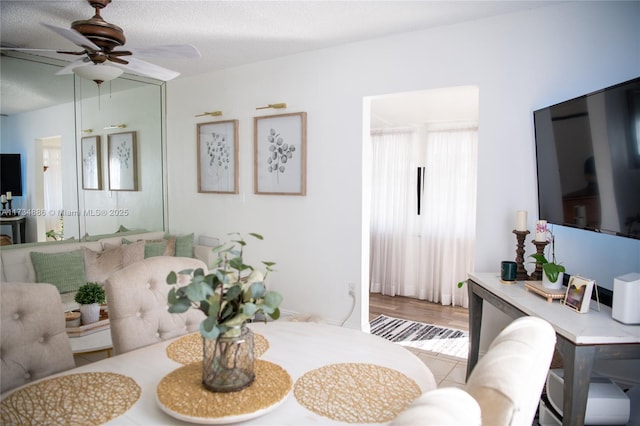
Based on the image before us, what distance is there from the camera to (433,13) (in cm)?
285

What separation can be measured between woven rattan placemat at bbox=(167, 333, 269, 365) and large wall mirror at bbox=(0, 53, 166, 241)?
116 inches

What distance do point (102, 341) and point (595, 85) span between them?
3.40 meters

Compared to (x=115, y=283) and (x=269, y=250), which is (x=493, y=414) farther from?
(x=269, y=250)

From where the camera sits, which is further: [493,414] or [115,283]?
Result: [115,283]

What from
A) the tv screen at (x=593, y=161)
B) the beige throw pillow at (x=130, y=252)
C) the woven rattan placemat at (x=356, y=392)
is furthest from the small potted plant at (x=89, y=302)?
the tv screen at (x=593, y=161)

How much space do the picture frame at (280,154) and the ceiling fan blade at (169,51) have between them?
1401 millimetres

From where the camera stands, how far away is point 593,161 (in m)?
2.13

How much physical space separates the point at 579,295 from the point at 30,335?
2.27 meters

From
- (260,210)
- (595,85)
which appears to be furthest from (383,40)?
(260,210)

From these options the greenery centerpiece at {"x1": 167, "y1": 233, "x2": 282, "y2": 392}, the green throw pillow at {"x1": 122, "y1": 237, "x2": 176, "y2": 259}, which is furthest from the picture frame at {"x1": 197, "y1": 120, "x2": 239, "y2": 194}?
the greenery centerpiece at {"x1": 167, "y1": 233, "x2": 282, "y2": 392}

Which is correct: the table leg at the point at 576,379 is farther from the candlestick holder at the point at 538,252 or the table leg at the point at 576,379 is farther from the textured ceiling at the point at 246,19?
the textured ceiling at the point at 246,19

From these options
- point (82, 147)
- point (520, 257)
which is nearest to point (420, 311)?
point (520, 257)

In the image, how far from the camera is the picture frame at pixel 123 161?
434cm

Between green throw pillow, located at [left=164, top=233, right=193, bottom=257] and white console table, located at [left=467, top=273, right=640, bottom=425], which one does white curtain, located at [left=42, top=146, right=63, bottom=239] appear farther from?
white console table, located at [left=467, top=273, right=640, bottom=425]
